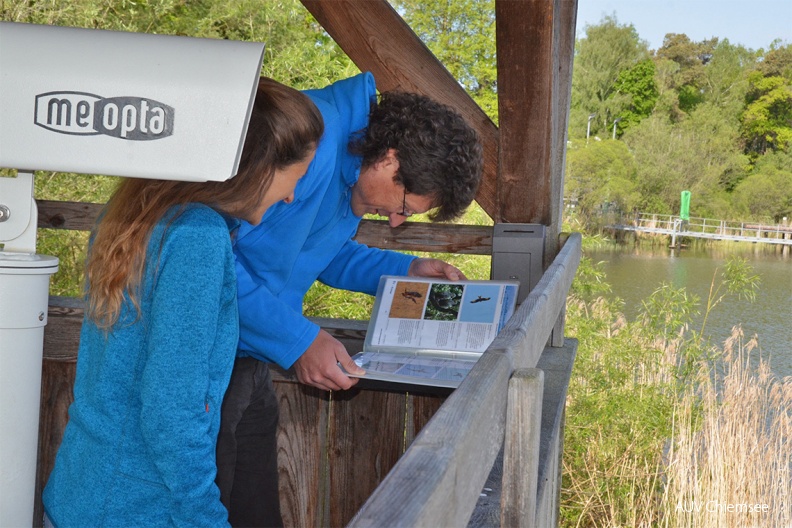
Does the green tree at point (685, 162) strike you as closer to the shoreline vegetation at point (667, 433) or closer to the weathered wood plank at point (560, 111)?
the shoreline vegetation at point (667, 433)

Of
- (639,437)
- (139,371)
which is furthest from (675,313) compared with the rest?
(139,371)

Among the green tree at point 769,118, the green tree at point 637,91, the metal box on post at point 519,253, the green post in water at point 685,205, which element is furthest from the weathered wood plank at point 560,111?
the green tree at point 637,91

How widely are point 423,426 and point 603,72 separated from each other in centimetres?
3271

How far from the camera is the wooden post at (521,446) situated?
1110 millimetres

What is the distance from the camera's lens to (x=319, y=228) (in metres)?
1.89

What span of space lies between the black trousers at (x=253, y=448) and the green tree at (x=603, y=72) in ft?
90.1

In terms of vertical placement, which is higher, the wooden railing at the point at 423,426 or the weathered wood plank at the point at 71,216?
the weathered wood plank at the point at 71,216

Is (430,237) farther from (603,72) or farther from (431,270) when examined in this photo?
(603,72)

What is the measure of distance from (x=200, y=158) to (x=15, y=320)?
32 cm

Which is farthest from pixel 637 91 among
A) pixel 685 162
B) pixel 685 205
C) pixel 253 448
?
pixel 253 448

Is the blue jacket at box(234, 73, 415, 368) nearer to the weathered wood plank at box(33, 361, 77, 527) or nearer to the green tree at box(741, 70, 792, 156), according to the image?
the weathered wood plank at box(33, 361, 77, 527)

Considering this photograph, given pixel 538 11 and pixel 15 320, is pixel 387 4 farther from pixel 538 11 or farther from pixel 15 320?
pixel 15 320

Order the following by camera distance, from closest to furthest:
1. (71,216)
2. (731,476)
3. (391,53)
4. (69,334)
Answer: (69,334) → (391,53) → (71,216) → (731,476)

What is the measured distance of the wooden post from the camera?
1.11 meters
